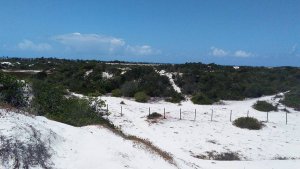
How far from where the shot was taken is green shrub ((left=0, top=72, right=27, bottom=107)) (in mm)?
24203

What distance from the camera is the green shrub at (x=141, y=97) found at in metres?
41.8

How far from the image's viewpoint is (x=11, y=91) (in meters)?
24.5

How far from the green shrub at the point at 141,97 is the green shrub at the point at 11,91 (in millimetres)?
17718

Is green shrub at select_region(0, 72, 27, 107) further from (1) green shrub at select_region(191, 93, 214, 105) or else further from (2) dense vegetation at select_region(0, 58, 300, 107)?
(1) green shrub at select_region(191, 93, 214, 105)

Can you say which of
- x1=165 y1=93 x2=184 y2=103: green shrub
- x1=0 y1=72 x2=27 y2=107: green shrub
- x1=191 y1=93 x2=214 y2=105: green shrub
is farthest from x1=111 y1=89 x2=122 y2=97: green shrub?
x1=0 y1=72 x2=27 y2=107: green shrub

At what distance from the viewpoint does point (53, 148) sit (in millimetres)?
12609

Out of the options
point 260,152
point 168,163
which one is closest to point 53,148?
point 168,163

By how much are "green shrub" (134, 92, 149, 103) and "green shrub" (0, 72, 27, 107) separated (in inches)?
698

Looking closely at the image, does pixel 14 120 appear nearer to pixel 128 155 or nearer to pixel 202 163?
pixel 128 155

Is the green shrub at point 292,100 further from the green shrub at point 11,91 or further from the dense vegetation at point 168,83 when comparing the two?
the green shrub at point 11,91

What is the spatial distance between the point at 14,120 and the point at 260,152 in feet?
51.7

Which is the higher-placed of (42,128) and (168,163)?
(42,128)

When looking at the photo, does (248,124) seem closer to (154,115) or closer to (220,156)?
(154,115)

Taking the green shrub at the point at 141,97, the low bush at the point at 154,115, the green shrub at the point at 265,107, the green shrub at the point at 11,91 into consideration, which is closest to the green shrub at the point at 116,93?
the green shrub at the point at 141,97
